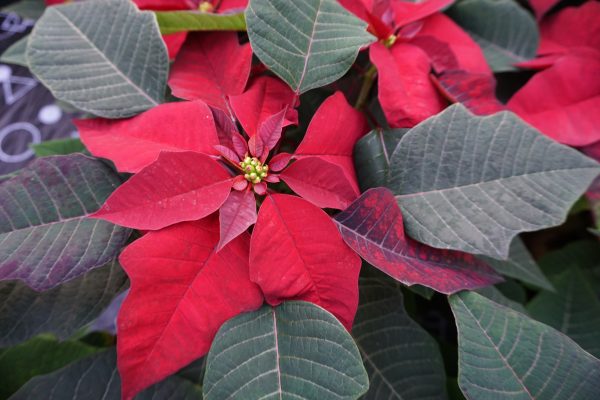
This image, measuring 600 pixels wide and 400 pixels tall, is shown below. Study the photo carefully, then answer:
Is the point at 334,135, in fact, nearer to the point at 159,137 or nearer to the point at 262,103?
the point at 262,103

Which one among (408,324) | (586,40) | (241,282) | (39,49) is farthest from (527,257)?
(39,49)

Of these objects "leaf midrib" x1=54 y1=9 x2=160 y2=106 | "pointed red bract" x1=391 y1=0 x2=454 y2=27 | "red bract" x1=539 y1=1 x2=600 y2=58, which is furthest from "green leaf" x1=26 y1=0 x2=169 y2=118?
"red bract" x1=539 y1=1 x2=600 y2=58

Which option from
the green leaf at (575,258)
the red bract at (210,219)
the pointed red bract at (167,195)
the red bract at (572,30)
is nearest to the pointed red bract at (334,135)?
the red bract at (210,219)

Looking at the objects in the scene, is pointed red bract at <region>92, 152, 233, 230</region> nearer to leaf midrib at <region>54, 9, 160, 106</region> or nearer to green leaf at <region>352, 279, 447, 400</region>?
leaf midrib at <region>54, 9, 160, 106</region>

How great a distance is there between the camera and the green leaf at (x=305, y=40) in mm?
557

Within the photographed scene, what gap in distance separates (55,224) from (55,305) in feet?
0.39

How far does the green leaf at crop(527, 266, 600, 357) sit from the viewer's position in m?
0.74

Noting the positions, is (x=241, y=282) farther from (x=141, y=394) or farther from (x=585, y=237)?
(x=585, y=237)

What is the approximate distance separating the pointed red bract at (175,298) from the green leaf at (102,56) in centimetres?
20

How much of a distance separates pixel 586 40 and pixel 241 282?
0.70 meters

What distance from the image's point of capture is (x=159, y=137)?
560 mm

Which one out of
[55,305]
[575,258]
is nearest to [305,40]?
[55,305]

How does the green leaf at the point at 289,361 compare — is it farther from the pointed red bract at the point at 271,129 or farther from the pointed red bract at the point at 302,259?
the pointed red bract at the point at 271,129

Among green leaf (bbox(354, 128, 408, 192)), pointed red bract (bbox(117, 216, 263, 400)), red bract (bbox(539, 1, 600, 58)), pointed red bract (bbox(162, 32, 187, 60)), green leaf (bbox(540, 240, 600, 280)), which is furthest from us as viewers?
green leaf (bbox(540, 240, 600, 280))
